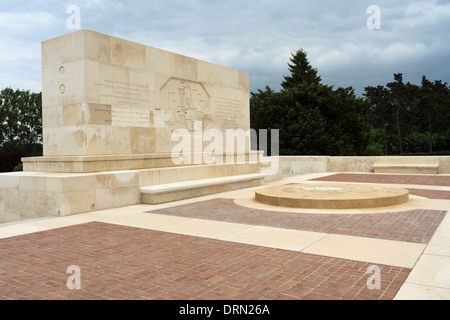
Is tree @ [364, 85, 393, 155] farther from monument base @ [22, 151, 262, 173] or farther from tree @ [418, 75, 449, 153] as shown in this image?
monument base @ [22, 151, 262, 173]

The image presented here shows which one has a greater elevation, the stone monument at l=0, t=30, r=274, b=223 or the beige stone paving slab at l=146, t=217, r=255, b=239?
the stone monument at l=0, t=30, r=274, b=223

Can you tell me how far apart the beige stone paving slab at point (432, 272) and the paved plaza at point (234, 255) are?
11mm

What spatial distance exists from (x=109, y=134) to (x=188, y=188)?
101 inches

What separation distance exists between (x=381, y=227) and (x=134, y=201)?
595cm

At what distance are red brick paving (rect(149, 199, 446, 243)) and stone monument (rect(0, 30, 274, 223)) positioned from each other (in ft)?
5.21

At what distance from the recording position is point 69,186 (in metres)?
8.05

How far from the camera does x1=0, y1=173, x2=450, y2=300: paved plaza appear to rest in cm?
364

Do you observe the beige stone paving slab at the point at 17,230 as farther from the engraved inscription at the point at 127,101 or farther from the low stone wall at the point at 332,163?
the low stone wall at the point at 332,163

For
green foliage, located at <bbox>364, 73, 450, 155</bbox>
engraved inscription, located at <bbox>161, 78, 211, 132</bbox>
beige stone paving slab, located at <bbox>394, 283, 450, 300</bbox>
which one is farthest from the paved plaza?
green foliage, located at <bbox>364, 73, 450, 155</bbox>

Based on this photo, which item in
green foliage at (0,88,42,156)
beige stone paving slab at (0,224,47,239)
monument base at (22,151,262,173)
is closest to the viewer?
beige stone paving slab at (0,224,47,239)

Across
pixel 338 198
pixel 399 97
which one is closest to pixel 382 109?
pixel 399 97

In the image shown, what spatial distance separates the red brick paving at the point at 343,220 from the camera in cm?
584

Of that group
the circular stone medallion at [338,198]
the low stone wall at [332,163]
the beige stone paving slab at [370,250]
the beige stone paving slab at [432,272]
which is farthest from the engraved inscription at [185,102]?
the beige stone paving slab at [432,272]

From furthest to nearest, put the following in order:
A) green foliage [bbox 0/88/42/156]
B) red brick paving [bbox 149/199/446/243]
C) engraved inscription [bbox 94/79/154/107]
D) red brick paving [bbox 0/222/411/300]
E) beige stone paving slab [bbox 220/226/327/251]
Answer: green foliage [bbox 0/88/42/156] < engraved inscription [bbox 94/79/154/107] < red brick paving [bbox 149/199/446/243] < beige stone paving slab [bbox 220/226/327/251] < red brick paving [bbox 0/222/411/300]
